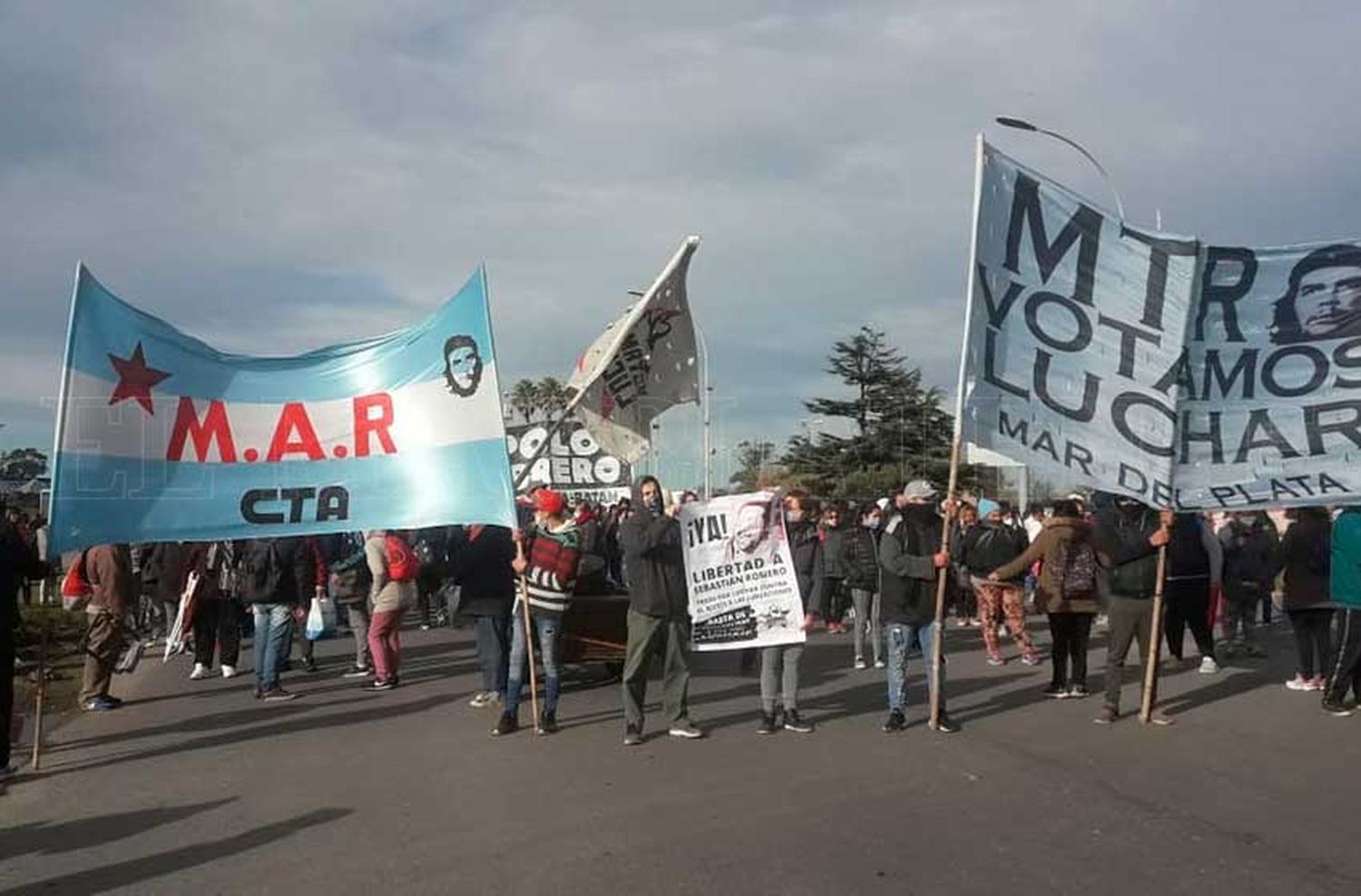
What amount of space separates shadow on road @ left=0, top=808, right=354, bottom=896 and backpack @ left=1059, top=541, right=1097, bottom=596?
678 cm

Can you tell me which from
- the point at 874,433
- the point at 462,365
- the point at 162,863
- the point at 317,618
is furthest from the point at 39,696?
the point at 874,433

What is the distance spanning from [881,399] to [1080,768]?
42.1 meters

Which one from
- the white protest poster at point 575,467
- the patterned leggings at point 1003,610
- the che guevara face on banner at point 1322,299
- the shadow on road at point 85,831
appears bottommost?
Result: the shadow on road at point 85,831

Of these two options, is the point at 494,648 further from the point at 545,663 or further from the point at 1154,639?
the point at 1154,639

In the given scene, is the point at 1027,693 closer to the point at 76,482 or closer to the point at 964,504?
the point at 964,504

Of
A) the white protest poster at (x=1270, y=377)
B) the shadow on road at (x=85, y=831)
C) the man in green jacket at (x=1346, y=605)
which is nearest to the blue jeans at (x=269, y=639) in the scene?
the shadow on road at (x=85, y=831)

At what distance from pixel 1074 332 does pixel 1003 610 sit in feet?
17.8

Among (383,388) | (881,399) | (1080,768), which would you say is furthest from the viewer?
(881,399)

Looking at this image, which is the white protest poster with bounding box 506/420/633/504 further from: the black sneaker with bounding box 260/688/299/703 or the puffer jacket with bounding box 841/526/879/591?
the black sneaker with bounding box 260/688/299/703

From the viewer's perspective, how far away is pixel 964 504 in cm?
1564

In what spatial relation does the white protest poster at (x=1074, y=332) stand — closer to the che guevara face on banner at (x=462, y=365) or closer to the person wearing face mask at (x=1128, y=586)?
the person wearing face mask at (x=1128, y=586)

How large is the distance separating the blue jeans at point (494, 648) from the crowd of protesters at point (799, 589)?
2 cm

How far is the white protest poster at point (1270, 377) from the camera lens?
890 centimetres

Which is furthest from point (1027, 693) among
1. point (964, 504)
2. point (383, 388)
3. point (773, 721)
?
point (383, 388)
